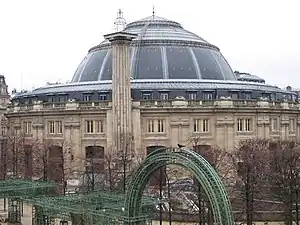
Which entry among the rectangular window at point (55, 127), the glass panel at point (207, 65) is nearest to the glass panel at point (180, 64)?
the glass panel at point (207, 65)

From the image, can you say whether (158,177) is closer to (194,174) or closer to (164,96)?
(164,96)

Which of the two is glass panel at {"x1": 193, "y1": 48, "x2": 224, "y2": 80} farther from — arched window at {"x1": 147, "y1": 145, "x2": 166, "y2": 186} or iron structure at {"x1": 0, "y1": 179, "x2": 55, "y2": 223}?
iron structure at {"x1": 0, "y1": 179, "x2": 55, "y2": 223}

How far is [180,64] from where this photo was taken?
8888 cm

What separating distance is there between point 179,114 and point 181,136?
2.87 metres

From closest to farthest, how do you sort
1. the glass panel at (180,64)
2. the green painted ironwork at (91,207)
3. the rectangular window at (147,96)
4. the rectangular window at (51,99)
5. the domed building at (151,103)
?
the green painted ironwork at (91,207) → the domed building at (151,103) → the rectangular window at (147,96) → the rectangular window at (51,99) → the glass panel at (180,64)

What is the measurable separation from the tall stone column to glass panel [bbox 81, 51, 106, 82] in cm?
1889

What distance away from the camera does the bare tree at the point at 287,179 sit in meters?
42.8

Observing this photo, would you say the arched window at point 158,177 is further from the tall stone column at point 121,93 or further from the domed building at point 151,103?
the domed building at point 151,103

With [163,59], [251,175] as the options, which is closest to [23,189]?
[251,175]

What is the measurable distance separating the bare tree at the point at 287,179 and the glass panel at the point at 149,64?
125 feet

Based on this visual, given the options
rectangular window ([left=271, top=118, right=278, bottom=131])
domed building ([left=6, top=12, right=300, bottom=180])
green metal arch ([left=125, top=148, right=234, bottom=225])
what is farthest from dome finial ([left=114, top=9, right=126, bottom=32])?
green metal arch ([left=125, top=148, right=234, bottom=225])

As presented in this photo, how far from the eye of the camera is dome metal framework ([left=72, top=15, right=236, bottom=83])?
8812 centimetres

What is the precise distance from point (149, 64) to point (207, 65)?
967cm

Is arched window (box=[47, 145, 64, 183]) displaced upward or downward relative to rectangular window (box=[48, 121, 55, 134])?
downward
